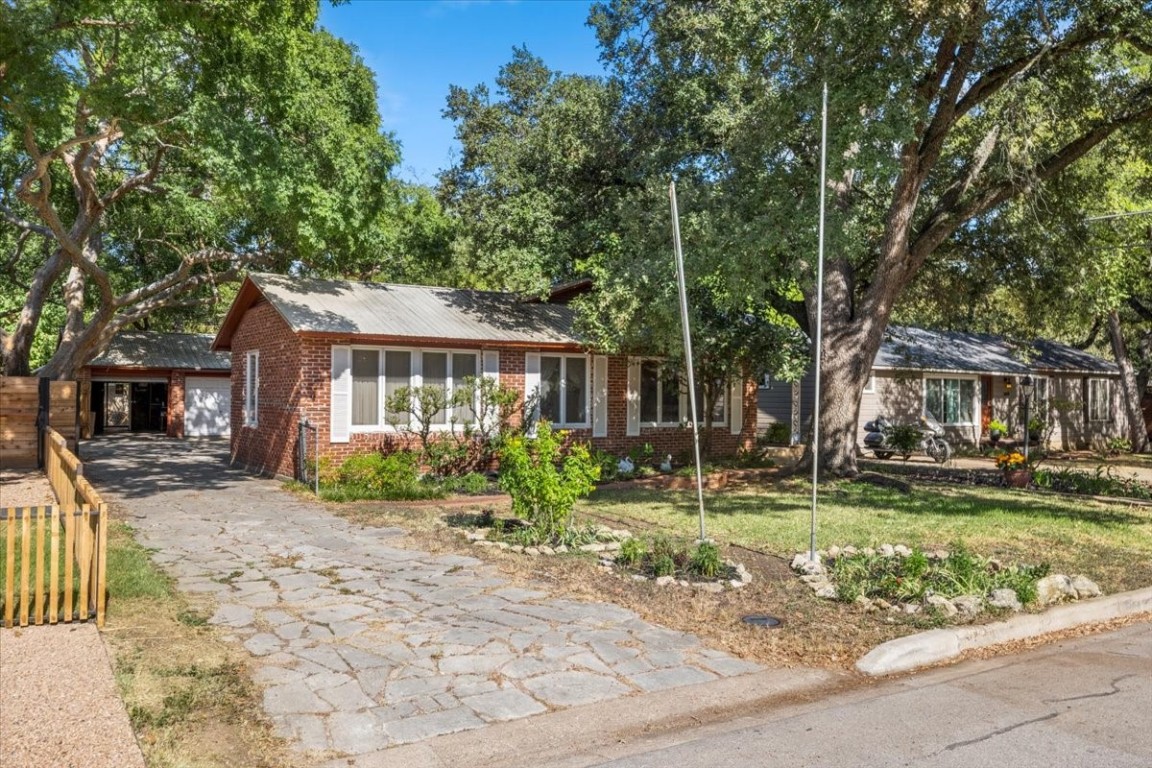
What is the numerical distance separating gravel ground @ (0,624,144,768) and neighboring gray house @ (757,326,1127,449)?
2026 centimetres

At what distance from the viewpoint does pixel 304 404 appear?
14836 millimetres

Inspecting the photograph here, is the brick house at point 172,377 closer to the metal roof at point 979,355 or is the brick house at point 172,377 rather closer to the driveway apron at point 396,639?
the driveway apron at point 396,639

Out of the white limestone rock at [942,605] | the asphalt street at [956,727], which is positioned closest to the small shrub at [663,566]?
the white limestone rock at [942,605]

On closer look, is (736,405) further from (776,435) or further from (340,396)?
(340,396)

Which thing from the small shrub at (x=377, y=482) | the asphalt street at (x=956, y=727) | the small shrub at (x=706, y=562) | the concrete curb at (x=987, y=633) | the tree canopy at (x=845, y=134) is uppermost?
the tree canopy at (x=845, y=134)

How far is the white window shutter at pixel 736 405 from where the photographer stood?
20.4 metres

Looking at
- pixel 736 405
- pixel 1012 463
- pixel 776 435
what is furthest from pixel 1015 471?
pixel 776 435

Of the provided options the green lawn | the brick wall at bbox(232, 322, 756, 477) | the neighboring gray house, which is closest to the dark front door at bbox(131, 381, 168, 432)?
the brick wall at bbox(232, 322, 756, 477)

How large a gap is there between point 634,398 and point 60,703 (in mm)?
14676

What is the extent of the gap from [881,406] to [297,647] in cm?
2266

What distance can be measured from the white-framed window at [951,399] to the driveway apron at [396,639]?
21.2m

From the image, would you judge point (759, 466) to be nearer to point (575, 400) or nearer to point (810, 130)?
point (575, 400)

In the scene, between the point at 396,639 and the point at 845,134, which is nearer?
the point at 396,639

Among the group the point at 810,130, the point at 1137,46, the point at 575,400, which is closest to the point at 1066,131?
the point at 1137,46
